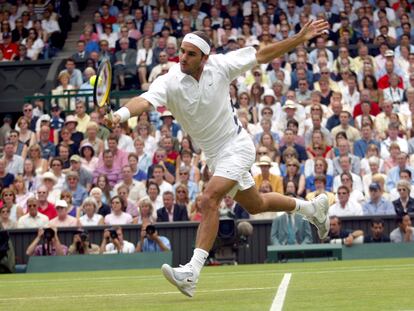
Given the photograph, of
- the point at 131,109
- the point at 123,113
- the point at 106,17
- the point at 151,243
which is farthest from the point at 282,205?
the point at 106,17

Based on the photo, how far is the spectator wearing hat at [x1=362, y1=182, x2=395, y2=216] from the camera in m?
18.5

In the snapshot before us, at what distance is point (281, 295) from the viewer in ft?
30.7

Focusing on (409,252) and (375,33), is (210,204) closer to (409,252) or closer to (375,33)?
(409,252)

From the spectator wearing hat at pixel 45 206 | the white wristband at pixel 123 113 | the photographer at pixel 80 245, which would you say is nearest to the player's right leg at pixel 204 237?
the white wristband at pixel 123 113

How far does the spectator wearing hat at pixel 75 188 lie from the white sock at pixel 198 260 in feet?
35.1

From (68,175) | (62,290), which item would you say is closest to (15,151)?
(68,175)

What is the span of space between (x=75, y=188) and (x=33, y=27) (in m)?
8.79

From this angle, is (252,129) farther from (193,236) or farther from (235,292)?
(235,292)

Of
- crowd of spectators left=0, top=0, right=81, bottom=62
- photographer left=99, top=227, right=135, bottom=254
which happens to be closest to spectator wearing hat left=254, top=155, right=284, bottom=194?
photographer left=99, top=227, right=135, bottom=254

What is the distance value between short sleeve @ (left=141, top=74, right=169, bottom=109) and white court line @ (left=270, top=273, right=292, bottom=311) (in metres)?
1.88

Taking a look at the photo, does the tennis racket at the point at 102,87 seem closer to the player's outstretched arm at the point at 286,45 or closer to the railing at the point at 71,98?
the player's outstretched arm at the point at 286,45

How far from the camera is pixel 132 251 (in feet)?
59.6

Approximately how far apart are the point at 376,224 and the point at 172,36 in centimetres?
979

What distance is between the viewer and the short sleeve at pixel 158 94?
1004 centimetres
